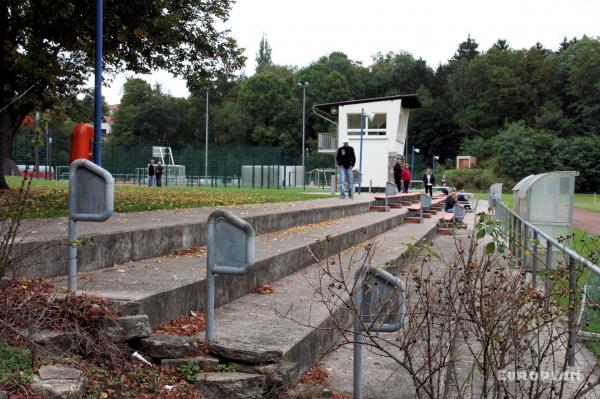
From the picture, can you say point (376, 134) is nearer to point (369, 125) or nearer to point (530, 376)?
point (369, 125)

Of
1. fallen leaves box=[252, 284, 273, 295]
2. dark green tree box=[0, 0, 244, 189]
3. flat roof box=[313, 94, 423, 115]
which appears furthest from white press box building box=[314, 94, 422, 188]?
fallen leaves box=[252, 284, 273, 295]

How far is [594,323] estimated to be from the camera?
7.67 m

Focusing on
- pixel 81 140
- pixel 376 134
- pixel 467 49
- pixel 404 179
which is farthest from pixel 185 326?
pixel 467 49

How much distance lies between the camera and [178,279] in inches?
214

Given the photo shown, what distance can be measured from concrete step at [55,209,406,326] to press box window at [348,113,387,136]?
40.2 meters

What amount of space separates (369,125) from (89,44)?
38413 mm

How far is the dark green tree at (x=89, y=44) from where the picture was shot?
1357 centimetres

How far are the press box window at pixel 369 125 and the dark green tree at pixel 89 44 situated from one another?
31464mm

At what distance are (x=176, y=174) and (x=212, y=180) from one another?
100.0 inches

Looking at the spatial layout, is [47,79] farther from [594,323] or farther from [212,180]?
[212,180]

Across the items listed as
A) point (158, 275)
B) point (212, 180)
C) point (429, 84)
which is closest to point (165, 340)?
point (158, 275)

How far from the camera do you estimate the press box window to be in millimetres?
48344

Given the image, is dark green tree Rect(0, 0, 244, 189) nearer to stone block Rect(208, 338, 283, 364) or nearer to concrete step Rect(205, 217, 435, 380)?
concrete step Rect(205, 217, 435, 380)

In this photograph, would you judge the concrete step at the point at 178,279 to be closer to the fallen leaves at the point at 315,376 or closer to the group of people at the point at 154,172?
the fallen leaves at the point at 315,376
